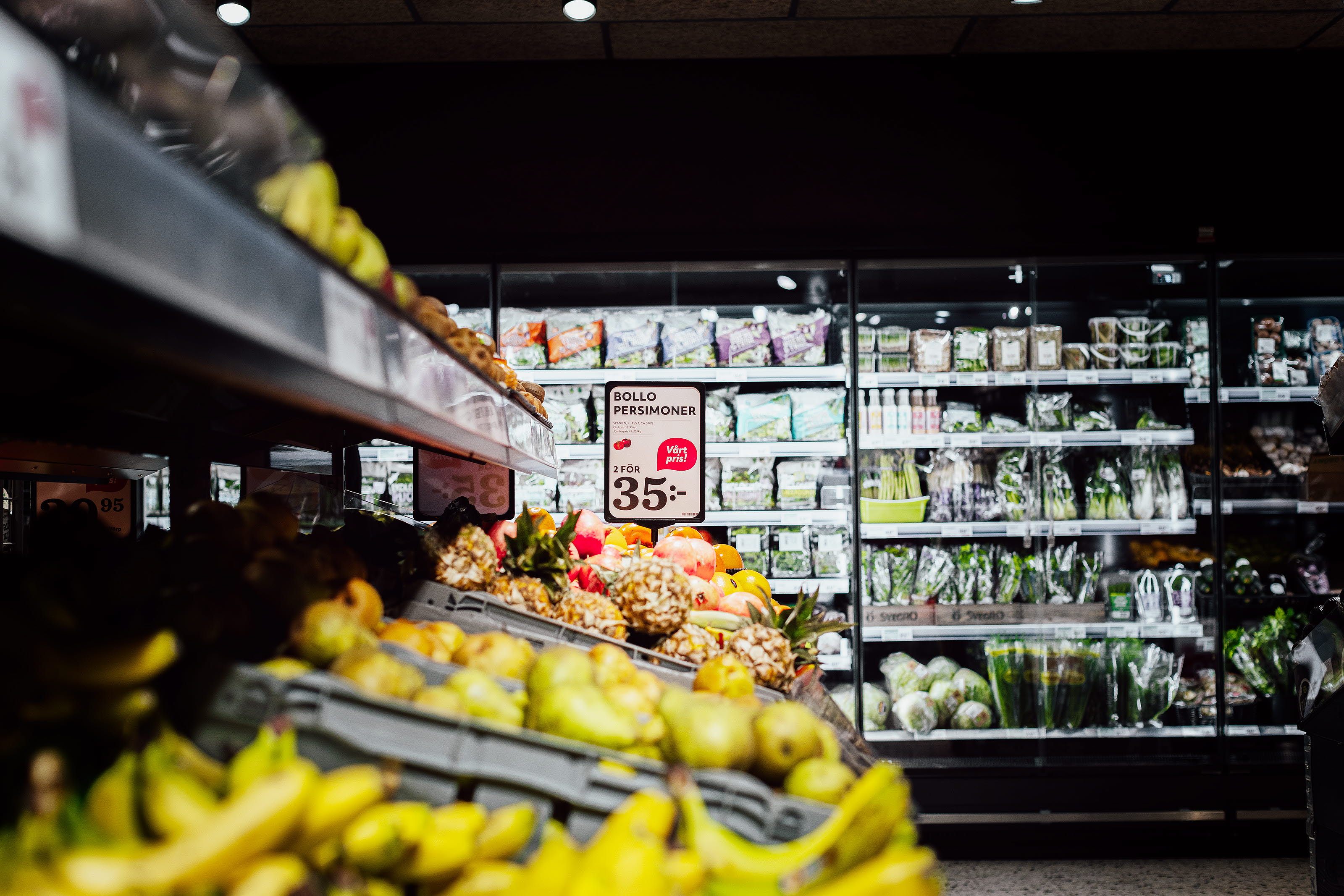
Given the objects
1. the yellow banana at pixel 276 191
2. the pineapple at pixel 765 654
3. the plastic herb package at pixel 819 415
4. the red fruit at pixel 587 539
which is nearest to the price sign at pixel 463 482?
the red fruit at pixel 587 539

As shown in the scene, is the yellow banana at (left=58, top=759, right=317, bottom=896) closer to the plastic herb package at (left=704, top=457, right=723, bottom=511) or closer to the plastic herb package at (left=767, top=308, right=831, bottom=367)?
the plastic herb package at (left=704, top=457, right=723, bottom=511)

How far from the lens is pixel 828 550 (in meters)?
3.95

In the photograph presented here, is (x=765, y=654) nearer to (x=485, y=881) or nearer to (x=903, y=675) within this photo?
(x=485, y=881)

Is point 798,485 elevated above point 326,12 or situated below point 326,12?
below

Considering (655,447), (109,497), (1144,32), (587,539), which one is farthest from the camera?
(1144,32)

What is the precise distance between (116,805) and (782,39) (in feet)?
12.5

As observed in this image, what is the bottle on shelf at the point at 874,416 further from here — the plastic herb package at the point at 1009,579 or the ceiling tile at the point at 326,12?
the ceiling tile at the point at 326,12

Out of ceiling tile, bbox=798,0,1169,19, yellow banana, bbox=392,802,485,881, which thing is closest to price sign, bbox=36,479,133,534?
yellow banana, bbox=392,802,485,881

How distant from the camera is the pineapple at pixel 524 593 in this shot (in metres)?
1.74

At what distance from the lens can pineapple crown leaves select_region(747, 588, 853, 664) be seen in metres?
1.89

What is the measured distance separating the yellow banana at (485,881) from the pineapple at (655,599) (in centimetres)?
103

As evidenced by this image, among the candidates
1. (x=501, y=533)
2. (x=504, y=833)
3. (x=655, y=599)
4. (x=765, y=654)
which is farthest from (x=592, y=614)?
(x=504, y=833)

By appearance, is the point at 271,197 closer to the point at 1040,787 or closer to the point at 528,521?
the point at 528,521

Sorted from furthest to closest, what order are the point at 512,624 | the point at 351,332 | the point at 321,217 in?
the point at 512,624
the point at 321,217
the point at 351,332
